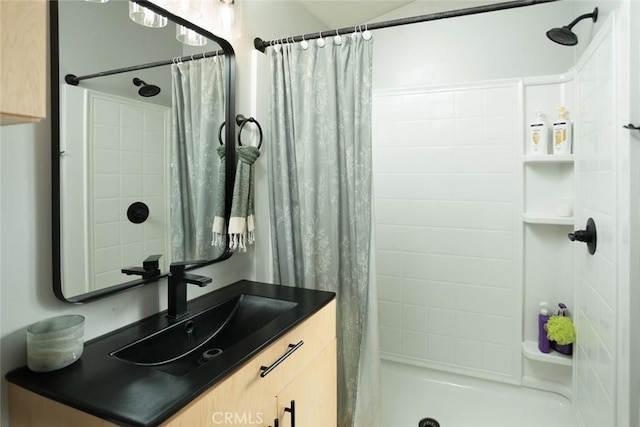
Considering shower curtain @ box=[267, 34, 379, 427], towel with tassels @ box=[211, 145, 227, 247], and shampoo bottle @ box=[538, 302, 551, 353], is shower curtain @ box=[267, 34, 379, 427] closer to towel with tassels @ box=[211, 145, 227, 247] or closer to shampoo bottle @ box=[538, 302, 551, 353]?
towel with tassels @ box=[211, 145, 227, 247]

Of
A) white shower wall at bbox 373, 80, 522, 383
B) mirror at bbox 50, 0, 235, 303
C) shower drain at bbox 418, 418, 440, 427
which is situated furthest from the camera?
white shower wall at bbox 373, 80, 522, 383

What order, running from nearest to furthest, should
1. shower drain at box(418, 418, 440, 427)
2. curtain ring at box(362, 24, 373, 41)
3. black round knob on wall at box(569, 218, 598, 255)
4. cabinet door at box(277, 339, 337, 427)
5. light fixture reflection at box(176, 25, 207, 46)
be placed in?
cabinet door at box(277, 339, 337, 427) → light fixture reflection at box(176, 25, 207, 46) → curtain ring at box(362, 24, 373, 41) → black round knob on wall at box(569, 218, 598, 255) → shower drain at box(418, 418, 440, 427)

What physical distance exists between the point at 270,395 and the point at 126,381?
391 millimetres

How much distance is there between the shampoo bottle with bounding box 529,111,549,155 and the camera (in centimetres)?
207

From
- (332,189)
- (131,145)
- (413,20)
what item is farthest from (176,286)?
(413,20)

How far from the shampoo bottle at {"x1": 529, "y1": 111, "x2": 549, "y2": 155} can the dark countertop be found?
1789mm

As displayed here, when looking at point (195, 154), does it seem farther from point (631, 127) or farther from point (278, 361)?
point (631, 127)

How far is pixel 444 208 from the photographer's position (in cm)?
236

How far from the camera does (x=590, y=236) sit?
64.6 inches

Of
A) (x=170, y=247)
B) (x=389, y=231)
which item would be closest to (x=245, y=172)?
(x=170, y=247)

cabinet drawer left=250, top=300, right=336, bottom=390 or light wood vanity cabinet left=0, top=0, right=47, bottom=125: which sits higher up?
light wood vanity cabinet left=0, top=0, right=47, bottom=125

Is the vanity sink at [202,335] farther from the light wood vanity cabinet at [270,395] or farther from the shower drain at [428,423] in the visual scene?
the shower drain at [428,423]
